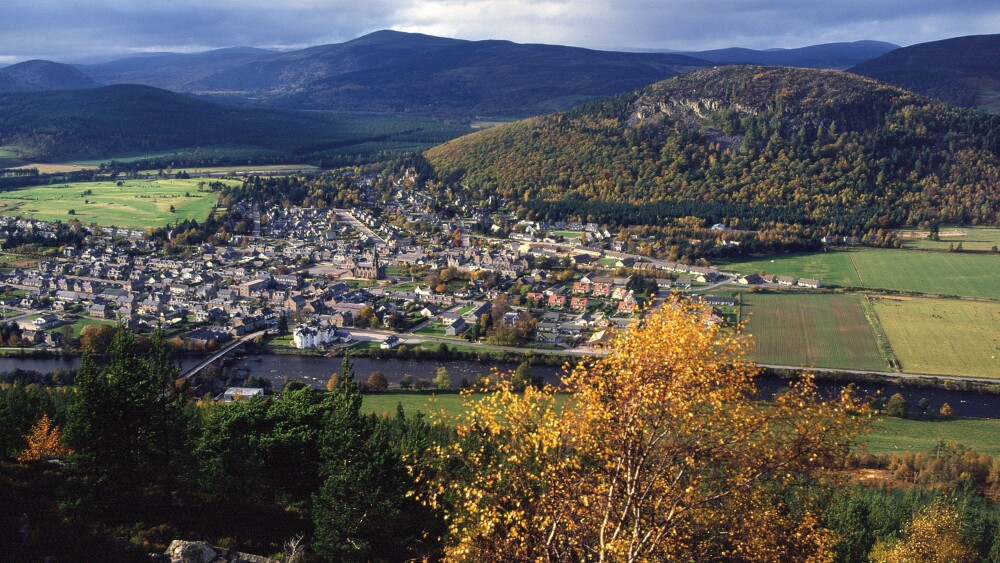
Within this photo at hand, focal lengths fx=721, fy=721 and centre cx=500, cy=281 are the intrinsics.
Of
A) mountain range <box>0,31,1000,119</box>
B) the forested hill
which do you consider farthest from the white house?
mountain range <box>0,31,1000,119</box>

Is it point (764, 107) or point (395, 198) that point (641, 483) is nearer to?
point (395, 198)

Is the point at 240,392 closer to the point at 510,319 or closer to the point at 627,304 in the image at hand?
the point at 510,319

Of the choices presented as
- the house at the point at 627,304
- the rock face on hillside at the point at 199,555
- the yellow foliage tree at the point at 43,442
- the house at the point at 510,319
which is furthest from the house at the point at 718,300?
the rock face on hillside at the point at 199,555

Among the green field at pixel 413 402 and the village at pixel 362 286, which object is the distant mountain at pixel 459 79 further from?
the green field at pixel 413 402

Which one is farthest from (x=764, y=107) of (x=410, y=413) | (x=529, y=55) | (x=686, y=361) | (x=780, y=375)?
(x=529, y=55)

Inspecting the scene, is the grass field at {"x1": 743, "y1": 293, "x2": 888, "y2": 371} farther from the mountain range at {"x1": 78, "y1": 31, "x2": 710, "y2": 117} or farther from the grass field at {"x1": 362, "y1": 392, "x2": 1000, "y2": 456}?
the mountain range at {"x1": 78, "y1": 31, "x2": 710, "y2": 117}

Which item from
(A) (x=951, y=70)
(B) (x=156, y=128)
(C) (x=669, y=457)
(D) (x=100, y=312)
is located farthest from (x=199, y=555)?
(A) (x=951, y=70)
